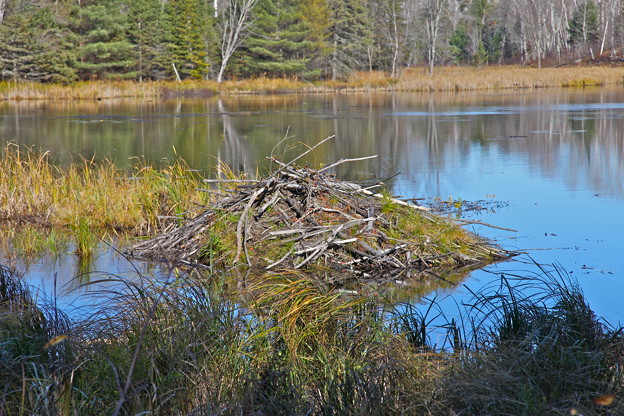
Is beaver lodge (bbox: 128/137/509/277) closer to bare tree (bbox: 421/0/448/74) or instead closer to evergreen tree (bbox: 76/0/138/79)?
evergreen tree (bbox: 76/0/138/79)

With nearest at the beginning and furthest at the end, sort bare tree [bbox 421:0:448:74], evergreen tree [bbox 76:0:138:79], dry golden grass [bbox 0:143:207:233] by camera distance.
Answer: dry golden grass [bbox 0:143:207:233] < evergreen tree [bbox 76:0:138:79] < bare tree [bbox 421:0:448:74]

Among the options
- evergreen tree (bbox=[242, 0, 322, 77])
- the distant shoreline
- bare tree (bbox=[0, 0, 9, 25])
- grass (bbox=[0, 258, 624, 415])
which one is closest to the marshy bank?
grass (bbox=[0, 258, 624, 415])

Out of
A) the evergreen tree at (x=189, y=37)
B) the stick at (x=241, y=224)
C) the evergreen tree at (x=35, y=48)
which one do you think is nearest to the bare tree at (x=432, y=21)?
the evergreen tree at (x=189, y=37)

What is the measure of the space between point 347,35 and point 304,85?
23.3ft

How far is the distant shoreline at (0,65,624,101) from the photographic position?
41.2m

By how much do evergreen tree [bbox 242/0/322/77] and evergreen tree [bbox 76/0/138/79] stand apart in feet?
27.4

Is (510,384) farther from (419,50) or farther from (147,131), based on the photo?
(419,50)

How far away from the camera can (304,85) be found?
50438 mm

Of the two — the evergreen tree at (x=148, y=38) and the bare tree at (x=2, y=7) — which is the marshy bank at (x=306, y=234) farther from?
the evergreen tree at (x=148, y=38)

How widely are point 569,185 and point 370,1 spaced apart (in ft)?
163

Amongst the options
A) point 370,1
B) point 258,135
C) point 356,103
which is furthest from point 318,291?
point 370,1

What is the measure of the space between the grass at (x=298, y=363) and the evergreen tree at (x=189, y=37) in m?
44.3

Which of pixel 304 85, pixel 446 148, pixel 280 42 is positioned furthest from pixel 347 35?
pixel 446 148

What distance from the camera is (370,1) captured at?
59969 millimetres
